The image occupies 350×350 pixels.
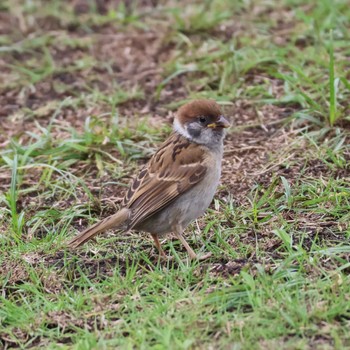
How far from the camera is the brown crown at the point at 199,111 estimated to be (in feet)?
19.8

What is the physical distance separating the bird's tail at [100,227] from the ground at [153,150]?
0.19 m

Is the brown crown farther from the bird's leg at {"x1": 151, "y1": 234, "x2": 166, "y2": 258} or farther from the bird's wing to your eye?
the bird's leg at {"x1": 151, "y1": 234, "x2": 166, "y2": 258}

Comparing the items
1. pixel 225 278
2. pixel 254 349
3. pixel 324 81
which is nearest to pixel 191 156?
pixel 225 278

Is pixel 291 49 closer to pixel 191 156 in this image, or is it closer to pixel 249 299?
pixel 191 156

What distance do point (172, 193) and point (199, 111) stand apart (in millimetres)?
686

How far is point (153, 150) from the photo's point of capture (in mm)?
7195

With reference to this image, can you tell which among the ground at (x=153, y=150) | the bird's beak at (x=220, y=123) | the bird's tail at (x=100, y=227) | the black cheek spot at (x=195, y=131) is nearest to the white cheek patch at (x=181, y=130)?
the black cheek spot at (x=195, y=131)

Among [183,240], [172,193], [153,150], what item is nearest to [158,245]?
[183,240]

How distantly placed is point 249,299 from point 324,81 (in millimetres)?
3459

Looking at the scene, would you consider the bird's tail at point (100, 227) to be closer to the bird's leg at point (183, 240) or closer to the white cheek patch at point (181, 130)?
the bird's leg at point (183, 240)

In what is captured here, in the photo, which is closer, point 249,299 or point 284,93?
point 249,299

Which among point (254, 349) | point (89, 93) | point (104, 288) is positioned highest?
point (254, 349)

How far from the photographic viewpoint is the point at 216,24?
920cm

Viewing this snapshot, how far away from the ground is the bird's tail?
0.19 meters
